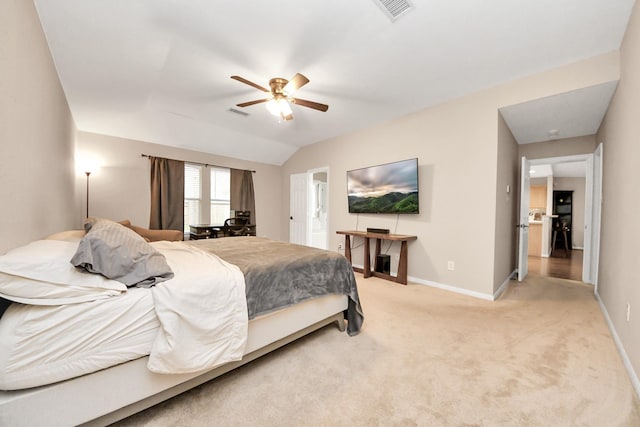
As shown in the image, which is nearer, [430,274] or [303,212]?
[430,274]

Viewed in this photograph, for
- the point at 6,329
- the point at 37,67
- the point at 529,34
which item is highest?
the point at 529,34

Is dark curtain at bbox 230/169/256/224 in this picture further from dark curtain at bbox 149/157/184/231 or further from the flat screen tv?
the flat screen tv

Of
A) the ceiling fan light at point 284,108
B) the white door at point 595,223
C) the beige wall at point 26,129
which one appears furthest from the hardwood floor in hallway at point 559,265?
the beige wall at point 26,129

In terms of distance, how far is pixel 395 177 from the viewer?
393cm

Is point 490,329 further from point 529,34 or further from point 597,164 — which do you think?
point 597,164

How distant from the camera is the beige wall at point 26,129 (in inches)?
52.6

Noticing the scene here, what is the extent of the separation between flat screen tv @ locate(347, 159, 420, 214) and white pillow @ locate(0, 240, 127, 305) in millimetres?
3492

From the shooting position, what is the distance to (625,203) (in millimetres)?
2012

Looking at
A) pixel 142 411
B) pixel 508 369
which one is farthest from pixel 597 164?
pixel 142 411

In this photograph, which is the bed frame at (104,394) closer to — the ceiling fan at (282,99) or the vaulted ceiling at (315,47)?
the ceiling fan at (282,99)

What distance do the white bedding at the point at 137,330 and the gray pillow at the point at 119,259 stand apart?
74 millimetres

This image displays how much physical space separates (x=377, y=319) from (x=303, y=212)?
370 centimetres

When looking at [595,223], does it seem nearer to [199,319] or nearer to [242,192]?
[199,319]

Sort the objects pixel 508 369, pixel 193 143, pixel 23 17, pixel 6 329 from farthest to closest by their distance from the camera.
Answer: pixel 193 143 < pixel 508 369 < pixel 23 17 < pixel 6 329
